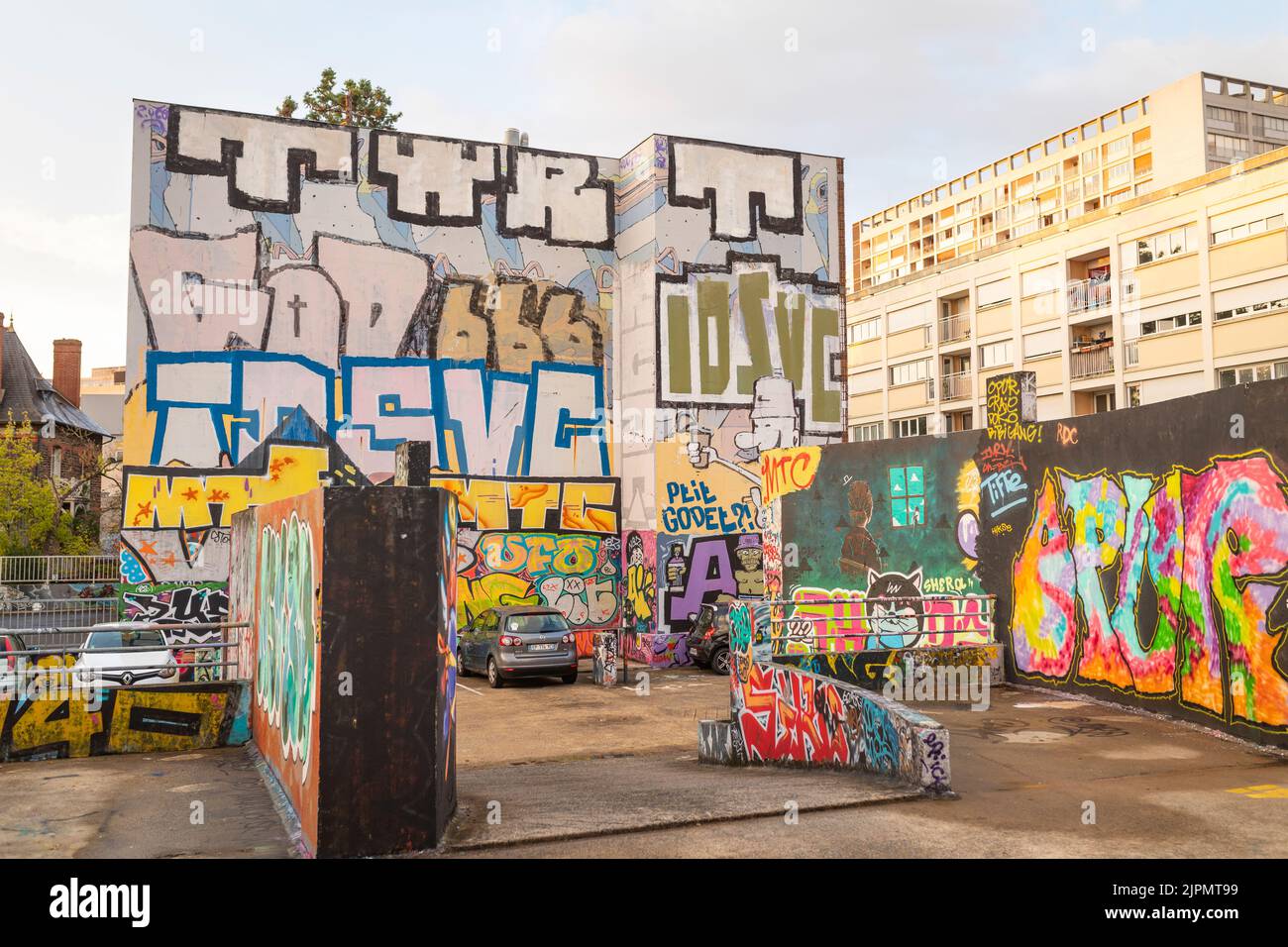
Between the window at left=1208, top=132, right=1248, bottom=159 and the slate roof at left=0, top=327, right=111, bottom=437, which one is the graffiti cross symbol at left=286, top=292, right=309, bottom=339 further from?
the window at left=1208, top=132, right=1248, bottom=159

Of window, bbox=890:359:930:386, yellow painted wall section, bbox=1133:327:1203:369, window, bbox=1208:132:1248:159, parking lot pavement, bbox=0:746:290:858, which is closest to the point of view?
parking lot pavement, bbox=0:746:290:858

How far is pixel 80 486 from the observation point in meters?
48.9

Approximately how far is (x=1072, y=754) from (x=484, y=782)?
5.51 metres

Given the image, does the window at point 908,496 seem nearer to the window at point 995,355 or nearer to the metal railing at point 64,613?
the metal railing at point 64,613

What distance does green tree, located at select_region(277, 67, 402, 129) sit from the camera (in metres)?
40.6

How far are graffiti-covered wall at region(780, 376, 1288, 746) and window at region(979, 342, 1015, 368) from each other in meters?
36.1

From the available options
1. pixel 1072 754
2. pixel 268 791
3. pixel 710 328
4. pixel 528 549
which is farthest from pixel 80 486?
pixel 1072 754

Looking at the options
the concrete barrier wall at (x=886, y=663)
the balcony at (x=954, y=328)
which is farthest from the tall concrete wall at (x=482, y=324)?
the balcony at (x=954, y=328)

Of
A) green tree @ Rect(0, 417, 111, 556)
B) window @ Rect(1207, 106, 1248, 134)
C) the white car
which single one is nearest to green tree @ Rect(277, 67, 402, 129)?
green tree @ Rect(0, 417, 111, 556)

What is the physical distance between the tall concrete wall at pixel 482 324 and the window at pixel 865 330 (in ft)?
115

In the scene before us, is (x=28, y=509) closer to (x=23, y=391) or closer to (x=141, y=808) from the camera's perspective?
(x=23, y=391)

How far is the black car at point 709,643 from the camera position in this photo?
71.3 ft

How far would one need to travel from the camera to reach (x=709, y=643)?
2197cm
